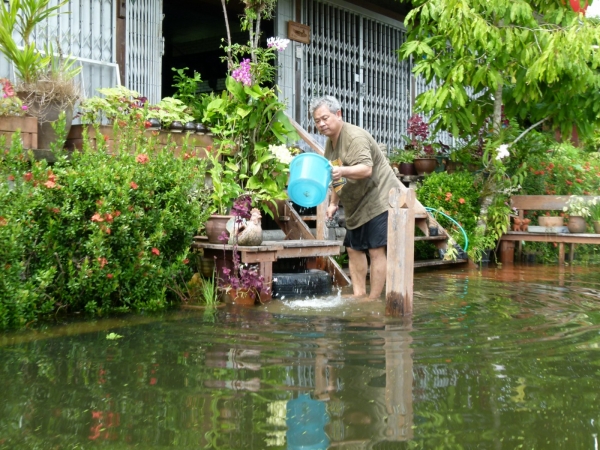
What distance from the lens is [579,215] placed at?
32.0 ft

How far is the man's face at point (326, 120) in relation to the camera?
5793mm

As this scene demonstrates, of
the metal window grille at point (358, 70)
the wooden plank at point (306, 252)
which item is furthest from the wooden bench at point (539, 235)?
the wooden plank at point (306, 252)

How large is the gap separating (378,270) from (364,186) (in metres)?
0.73

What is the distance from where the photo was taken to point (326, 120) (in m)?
5.80

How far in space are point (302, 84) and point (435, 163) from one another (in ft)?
7.61

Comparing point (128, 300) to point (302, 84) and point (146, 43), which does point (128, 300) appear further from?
point (302, 84)

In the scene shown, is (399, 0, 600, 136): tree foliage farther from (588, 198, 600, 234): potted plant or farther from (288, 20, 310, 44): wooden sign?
(288, 20, 310, 44): wooden sign

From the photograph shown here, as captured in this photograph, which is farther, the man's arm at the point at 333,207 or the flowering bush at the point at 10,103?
the man's arm at the point at 333,207

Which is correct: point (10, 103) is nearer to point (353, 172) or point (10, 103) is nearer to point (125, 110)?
point (125, 110)

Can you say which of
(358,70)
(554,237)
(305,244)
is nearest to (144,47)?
(305,244)

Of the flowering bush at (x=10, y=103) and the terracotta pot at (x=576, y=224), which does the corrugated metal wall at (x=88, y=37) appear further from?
the terracotta pot at (x=576, y=224)

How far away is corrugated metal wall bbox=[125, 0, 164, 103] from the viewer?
27.6ft

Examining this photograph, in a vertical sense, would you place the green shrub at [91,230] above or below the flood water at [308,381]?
above

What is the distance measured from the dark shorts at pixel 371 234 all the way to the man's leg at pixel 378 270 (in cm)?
8
